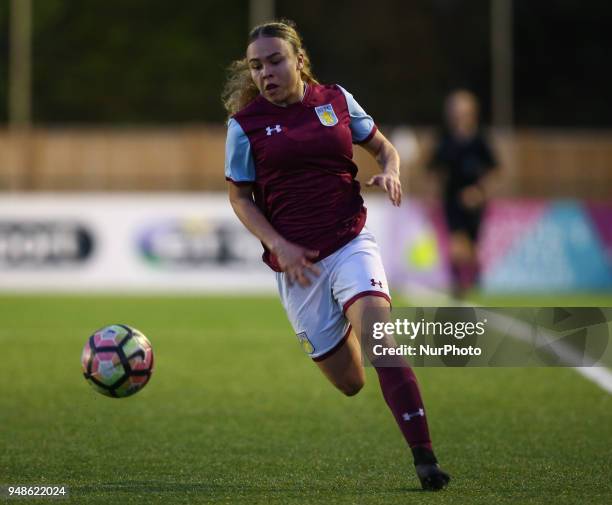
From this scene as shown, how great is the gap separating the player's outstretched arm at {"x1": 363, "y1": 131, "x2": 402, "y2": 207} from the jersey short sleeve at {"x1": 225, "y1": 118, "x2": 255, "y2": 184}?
23.2 inches

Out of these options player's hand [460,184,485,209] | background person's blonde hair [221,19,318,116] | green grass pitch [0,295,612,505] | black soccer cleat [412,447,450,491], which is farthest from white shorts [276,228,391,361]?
player's hand [460,184,485,209]

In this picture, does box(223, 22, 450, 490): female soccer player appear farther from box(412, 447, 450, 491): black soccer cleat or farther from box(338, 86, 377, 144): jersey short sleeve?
box(412, 447, 450, 491): black soccer cleat

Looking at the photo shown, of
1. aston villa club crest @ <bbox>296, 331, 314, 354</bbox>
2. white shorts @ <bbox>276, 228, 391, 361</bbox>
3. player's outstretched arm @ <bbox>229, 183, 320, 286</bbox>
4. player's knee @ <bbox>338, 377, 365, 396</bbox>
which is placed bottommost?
player's knee @ <bbox>338, 377, 365, 396</bbox>

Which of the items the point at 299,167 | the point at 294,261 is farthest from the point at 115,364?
the point at 299,167

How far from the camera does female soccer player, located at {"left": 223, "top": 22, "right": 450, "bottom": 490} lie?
6.01m

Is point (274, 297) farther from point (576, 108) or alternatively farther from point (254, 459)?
point (576, 108)

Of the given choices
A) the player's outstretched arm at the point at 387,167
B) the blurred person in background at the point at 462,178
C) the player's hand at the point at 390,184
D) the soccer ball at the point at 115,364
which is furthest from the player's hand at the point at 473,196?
the player's hand at the point at 390,184

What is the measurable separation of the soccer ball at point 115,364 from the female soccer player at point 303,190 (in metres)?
0.94

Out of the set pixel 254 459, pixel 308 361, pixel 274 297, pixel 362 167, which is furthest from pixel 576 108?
pixel 254 459

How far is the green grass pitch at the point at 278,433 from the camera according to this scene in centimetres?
569

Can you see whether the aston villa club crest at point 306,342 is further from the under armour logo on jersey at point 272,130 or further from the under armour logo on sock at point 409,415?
the under armour logo on jersey at point 272,130

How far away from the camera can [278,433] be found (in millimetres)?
7238

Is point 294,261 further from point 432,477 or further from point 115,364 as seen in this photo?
point 115,364

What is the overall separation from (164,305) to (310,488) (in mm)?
10922
